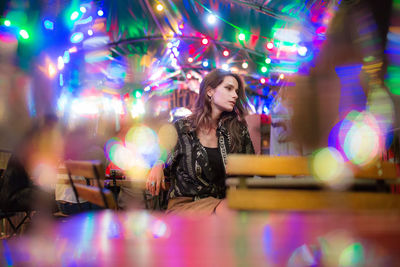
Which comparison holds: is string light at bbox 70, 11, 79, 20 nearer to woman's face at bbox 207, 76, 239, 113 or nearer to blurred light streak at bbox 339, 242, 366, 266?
woman's face at bbox 207, 76, 239, 113

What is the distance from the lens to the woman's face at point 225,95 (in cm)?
198

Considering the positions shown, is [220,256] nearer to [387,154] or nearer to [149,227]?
[149,227]

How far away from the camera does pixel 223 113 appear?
80.7 inches

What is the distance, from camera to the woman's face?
6.51ft

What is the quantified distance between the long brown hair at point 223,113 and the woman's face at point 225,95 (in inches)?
1.3

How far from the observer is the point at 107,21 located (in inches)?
268

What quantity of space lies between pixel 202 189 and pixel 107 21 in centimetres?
621

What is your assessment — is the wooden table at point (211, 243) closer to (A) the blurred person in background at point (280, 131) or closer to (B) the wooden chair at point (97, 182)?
(B) the wooden chair at point (97, 182)

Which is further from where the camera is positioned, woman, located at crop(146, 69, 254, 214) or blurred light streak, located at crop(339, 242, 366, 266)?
woman, located at crop(146, 69, 254, 214)

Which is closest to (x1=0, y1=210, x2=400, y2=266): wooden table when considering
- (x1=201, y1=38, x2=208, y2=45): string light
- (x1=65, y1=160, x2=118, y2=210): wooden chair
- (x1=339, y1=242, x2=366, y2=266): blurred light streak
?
(x1=339, y1=242, x2=366, y2=266): blurred light streak

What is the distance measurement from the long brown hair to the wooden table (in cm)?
117

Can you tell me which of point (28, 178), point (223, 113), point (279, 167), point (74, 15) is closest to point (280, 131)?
point (223, 113)


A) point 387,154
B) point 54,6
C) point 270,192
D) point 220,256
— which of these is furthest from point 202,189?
point 54,6

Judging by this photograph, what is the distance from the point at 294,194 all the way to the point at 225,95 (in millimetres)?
1060
